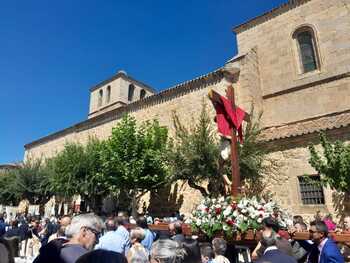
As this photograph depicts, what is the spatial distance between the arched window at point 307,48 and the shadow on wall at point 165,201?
9.53 m

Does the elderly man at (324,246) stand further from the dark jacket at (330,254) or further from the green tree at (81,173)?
the green tree at (81,173)

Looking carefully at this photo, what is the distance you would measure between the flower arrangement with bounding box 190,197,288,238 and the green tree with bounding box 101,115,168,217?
907 cm

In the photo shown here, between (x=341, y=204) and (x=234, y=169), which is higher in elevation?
(x=234, y=169)

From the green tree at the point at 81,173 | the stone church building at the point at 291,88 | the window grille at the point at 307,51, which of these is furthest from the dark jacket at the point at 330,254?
the green tree at the point at 81,173

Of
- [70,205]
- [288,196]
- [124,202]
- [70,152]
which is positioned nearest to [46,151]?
[70,205]

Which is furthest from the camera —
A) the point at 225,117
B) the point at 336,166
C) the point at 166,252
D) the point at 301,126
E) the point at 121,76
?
the point at 121,76

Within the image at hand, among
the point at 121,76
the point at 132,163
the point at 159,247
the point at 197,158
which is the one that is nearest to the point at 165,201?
the point at 132,163

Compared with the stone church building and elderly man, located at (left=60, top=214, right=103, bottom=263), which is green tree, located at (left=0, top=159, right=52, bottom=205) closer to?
the stone church building

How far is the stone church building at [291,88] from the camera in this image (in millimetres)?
11391

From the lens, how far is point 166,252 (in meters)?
2.30

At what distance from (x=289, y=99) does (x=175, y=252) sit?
14.2m

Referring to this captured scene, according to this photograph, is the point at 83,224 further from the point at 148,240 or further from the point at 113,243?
the point at 148,240

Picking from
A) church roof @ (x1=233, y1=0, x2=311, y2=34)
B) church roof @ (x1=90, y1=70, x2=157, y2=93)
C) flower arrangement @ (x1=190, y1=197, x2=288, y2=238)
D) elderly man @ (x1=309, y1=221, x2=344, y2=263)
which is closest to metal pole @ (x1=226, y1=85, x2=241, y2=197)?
flower arrangement @ (x1=190, y1=197, x2=288, y2=238)

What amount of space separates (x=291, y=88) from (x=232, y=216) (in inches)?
485
